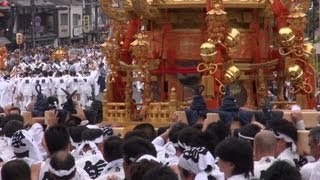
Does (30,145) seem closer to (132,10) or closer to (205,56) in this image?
(205,56)

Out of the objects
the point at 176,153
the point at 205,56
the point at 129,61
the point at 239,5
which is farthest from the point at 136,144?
the point at 129,61

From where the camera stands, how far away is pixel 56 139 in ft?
27.8

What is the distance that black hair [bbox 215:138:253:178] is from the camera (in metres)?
6.91

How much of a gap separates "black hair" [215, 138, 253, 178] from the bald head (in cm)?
81

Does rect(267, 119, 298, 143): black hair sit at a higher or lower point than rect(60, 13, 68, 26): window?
lower

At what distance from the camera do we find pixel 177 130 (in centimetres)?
919

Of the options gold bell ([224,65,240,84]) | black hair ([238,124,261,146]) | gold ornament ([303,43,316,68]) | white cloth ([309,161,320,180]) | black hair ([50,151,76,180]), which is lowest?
white cloth ([309,161,320,180])

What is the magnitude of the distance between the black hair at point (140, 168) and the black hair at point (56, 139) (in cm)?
185

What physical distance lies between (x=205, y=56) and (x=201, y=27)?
147 cm

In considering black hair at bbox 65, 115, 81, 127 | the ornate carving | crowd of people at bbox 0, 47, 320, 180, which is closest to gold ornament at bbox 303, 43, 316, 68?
the ornate carving

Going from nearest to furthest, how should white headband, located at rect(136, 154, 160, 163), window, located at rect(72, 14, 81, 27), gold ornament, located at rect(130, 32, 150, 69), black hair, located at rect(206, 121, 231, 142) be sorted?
white headband, located at rect(136, 154, 160, 163) < black hair, located at rect(206, 121, 231, 142) < gold ornament, located at rect(130, 32, 150, 69) < window, located at rect(72, 14, 81, 27)

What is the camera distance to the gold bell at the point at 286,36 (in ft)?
48.1

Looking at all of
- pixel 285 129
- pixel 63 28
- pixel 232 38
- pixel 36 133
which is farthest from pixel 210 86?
pixel 63 28

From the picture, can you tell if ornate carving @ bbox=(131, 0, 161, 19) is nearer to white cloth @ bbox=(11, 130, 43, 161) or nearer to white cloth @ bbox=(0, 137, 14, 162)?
white cloth @ bbox=(0, 137, 14, 162)
